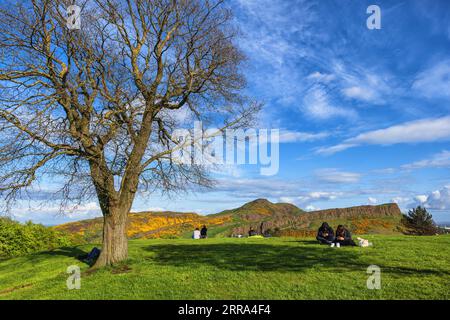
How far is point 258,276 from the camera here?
11695 millimetres

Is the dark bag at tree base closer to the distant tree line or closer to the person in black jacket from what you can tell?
the person in black jacket

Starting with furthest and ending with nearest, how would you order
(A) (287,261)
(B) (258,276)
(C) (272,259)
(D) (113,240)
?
(D) (113,240)
(C) (272,259)
(A) (287,261)
(B) (258,276)

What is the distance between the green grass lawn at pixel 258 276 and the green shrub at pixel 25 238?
11.6m

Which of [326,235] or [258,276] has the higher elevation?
[326,235]

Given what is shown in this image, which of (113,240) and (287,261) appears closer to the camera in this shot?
(287,261)

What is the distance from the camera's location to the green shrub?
90.3 ft

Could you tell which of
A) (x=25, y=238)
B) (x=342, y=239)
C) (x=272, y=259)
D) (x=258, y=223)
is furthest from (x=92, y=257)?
(x=258, y=223)

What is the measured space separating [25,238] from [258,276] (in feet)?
82.5

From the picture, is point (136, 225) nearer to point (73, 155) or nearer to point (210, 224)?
point (210, 224)

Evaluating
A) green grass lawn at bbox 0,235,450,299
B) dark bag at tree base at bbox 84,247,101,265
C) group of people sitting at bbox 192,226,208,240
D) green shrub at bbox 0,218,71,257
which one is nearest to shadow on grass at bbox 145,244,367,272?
green grass lawn at bbox 0,235,450,299

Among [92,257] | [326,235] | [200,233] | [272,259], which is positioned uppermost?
[326,235]

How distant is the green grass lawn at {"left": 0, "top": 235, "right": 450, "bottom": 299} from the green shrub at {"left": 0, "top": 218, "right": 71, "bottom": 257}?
11578 millimetres

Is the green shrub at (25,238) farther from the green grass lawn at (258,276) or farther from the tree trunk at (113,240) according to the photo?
the tree trunk at (113,240)

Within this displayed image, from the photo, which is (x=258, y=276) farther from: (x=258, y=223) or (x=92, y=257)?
(x=258, y=223)
